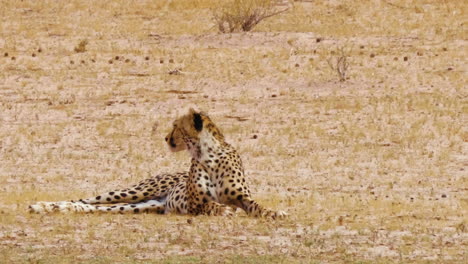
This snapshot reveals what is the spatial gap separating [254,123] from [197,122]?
315 inches

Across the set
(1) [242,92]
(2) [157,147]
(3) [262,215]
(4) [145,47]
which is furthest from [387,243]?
(4) [145,47]

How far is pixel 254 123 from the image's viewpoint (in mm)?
21234

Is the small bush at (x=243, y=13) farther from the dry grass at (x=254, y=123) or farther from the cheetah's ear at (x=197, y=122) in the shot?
the cheetah's ear at (x=197, y=122)

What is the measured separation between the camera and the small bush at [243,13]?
31375mm

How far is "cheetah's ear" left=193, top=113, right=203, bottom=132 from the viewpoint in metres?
13.3

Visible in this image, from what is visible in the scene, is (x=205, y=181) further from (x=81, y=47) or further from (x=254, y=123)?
(x=81, y=47)

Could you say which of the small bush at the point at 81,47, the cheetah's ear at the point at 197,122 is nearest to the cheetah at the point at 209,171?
the cheetah's ear at the point at 197,122

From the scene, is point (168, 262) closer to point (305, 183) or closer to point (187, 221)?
point (187, 221)

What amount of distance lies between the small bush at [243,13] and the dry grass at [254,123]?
450 millimetres

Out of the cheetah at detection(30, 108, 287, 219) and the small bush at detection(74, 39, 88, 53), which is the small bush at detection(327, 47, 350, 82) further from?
the cheetah at detection(30, 108, 287, 219)

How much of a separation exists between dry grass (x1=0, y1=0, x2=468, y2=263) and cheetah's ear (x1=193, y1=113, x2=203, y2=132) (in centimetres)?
94

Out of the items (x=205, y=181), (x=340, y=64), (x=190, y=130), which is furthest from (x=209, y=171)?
(x=340, y=64)

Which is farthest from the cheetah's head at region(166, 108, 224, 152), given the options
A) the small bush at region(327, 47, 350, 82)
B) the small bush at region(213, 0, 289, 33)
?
the small bush at region(213, 0, 289, 33)

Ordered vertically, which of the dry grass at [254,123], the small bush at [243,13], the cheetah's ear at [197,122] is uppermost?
the small bush at [243,13]
